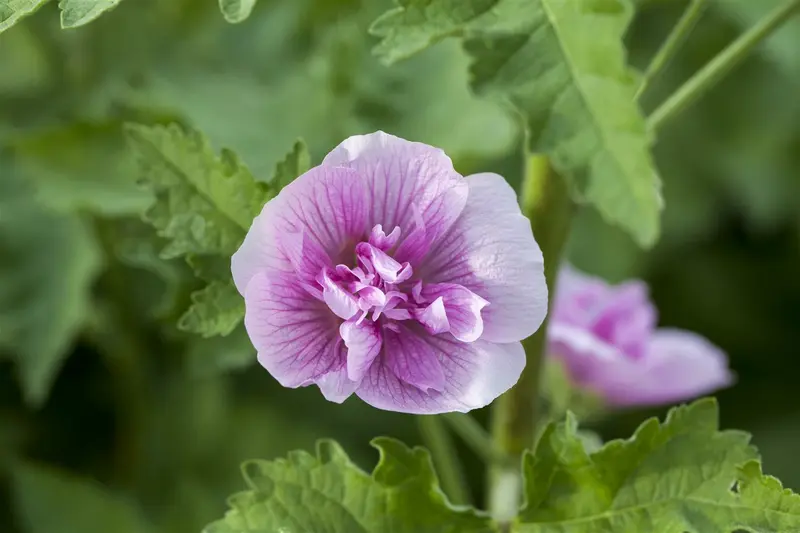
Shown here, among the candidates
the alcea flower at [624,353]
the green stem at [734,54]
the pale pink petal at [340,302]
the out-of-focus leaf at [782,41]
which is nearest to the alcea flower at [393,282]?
the pale pink petal at [340,302]

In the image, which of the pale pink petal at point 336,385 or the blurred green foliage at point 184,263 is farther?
the blurred green foliage at point 184,263

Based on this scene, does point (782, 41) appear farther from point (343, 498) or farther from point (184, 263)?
point (343, 498)

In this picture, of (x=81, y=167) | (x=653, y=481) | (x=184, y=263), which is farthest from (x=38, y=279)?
(x=653, y=481)

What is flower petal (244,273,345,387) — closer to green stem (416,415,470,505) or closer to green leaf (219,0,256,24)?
green leaf (219,0,256,24)

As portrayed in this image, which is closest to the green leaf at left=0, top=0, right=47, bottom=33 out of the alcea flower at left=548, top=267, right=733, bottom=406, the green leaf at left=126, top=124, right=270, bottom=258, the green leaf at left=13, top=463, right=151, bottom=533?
the green leaf at left=126, top=124, right=270, bottom=258

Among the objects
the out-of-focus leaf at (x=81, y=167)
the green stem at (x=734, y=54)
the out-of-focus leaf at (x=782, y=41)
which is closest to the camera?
the green stem at (x=734, y=54)

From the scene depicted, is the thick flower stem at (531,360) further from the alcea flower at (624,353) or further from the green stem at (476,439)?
the alcea flower at (624,353)
